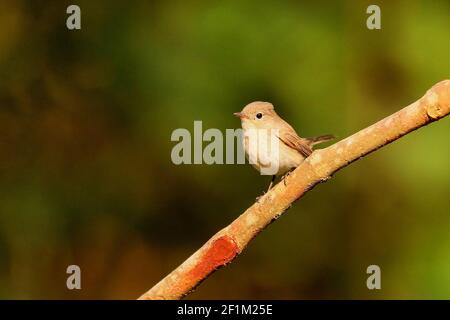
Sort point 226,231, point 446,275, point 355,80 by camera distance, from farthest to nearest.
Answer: point 355,80
point 446,275
point 226,231

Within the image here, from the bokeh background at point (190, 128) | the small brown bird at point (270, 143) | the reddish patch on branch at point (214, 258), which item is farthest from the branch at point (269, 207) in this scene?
the bokeh background at point (190, 128)

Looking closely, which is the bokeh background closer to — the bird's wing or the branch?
the bird's wing

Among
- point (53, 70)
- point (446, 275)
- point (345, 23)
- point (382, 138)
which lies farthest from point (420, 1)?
point (382, 138)

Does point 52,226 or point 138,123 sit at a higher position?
point 138,123

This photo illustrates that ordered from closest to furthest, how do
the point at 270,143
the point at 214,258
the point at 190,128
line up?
the point at 214,258 → the point at 270,143 → the point at 190,128

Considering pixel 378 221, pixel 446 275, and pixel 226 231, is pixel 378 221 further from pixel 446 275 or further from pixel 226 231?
pixel 226 231

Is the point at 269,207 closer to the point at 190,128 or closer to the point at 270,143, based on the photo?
the point at 270,143

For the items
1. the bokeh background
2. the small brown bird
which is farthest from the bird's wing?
the bokeh background

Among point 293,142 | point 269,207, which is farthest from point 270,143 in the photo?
point 269,207
